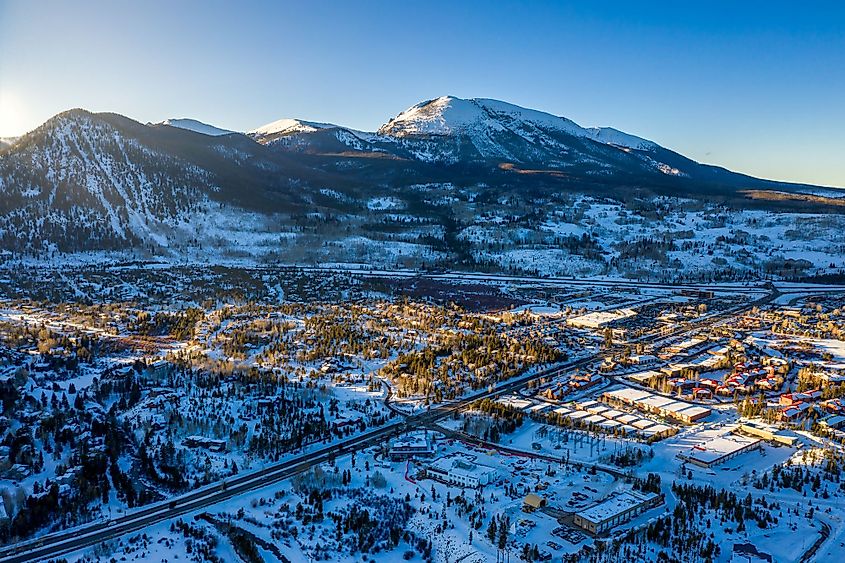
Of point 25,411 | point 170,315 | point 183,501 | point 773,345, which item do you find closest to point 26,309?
point 170,315

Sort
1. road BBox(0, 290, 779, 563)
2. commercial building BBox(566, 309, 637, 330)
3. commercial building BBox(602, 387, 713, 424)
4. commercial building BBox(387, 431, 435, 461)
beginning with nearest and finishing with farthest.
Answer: road BBox(0, 290, 779, 563)
commercial building BBox(387, 431, 435, 461)
commercial building BBox(602, 387, 713, 424)
commercial building BBox(566, 309, 637, 330)

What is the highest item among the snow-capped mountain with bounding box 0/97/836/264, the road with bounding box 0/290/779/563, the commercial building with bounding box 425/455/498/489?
the snow-capped mountain with bounding box 0/97/836/264

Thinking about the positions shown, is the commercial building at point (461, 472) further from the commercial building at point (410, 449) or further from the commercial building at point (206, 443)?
the commercial building at point (206, 443)

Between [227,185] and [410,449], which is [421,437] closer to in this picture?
[410,449]

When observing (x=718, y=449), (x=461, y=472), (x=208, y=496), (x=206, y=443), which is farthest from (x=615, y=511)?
(x=206, y=443)

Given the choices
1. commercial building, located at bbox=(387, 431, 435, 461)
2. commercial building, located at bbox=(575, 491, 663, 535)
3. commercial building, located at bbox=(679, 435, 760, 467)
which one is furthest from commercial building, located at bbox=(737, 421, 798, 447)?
commercial building, located at bbox=(387, 431, 435, 461)

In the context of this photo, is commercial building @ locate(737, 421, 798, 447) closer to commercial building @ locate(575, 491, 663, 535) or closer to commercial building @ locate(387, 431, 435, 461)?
commercial building @ locate(575, 491, 663, 535)
